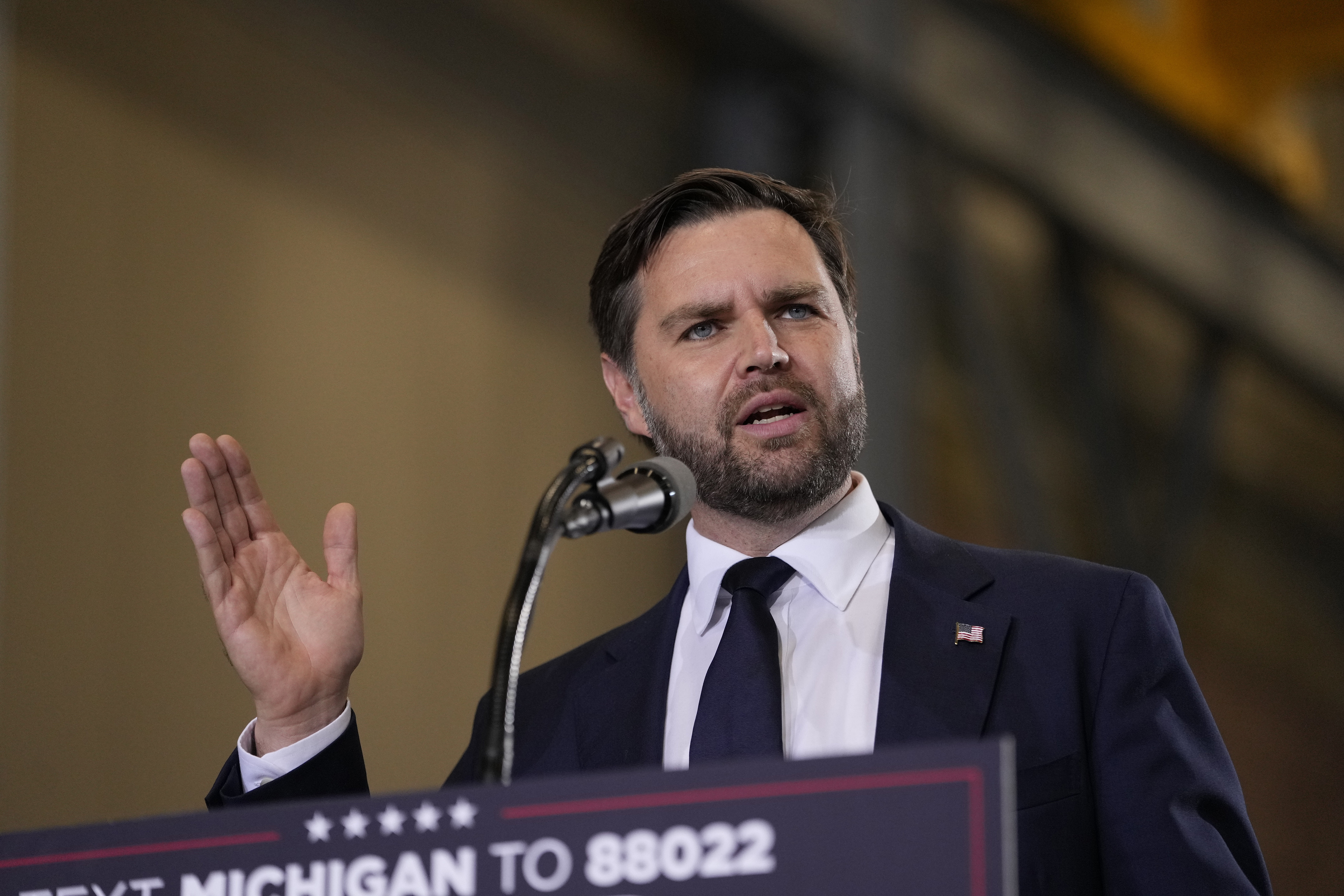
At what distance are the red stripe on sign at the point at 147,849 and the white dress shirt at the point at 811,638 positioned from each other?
19.1 inches

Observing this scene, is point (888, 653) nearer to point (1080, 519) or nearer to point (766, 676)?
point (766, 676)

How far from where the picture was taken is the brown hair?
7.17 feet

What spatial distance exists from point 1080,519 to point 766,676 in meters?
5.37

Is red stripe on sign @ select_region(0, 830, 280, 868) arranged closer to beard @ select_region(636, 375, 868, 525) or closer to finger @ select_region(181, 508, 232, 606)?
finger @ select_region(181, 508, 232, 606)

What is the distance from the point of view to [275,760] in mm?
1748

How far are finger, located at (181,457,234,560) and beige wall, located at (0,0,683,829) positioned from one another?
1447 millimetres

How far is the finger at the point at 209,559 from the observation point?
179cm

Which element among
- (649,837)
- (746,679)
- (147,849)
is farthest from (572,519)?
(746,679)

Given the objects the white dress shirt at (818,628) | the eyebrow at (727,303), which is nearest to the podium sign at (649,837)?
the white dress shirt at (818,628)

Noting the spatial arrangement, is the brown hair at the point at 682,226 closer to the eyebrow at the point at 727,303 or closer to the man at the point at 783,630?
the man at the point at 783,630

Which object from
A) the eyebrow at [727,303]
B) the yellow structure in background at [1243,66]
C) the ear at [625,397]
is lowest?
the ear at [625,397]

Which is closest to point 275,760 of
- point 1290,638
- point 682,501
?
point 682,501

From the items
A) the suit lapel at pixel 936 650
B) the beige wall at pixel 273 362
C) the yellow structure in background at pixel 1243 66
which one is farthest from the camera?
the yellow structure in background at pixel 1243 66

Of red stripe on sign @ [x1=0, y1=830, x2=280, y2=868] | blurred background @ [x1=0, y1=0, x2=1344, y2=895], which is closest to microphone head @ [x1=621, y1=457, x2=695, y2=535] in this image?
red stripe on sign @ [x1=0, y1=830, x2=280, y2=868]
